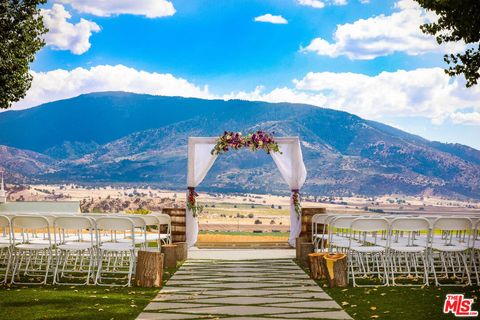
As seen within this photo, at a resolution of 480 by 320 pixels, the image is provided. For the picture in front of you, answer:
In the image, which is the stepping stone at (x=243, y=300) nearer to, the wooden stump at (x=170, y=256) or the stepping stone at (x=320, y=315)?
the stepping stone at (x=320, y=315)

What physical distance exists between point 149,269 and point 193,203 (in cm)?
598

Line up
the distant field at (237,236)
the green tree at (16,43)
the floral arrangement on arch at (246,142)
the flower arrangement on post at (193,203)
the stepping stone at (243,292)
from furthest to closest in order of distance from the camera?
the distant field at (237,236), the flower arrangement on post at (193,203), the floral arrangement on arch at (246,142), the green tree at (16,43), the stepping stone at (243,292)

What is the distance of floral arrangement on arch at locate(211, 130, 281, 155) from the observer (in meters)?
12.8

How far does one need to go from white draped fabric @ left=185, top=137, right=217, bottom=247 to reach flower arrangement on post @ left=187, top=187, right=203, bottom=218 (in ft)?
0.27

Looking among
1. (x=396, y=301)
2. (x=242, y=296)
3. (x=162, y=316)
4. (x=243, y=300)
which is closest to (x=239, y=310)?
(x=243, y=300)

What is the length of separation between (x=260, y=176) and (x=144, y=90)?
27207 mm

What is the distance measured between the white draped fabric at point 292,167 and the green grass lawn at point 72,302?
6690 millimetres

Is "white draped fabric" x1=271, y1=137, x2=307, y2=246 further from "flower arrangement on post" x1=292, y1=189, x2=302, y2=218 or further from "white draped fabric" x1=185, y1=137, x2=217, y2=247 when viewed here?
"white draped fabric" x1=185, y1=137, x2=217, y2=247

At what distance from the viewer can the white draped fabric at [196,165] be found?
43.0 feet

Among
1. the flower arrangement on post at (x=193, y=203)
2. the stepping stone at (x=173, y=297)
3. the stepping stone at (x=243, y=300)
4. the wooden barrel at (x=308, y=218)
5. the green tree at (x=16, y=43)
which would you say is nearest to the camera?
the stepping stone at (x=243, y=300)

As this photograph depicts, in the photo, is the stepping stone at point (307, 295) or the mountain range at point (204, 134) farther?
the mountain range at point (204, 134)

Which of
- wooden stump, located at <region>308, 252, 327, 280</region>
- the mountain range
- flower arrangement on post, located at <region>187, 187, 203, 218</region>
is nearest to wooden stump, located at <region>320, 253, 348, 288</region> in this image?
wooden stump, located at <region>308, 252, 327, 280</region>

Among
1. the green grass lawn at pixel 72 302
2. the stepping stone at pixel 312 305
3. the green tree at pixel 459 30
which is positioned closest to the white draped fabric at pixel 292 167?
the green tree at pixel 459 30

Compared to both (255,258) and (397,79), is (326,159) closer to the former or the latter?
(397,79)
